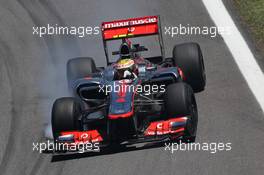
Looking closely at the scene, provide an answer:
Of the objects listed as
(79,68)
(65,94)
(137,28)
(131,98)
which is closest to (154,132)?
(131,98)

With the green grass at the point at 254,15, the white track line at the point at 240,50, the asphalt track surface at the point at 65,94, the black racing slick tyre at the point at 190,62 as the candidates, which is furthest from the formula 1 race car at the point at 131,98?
the green grass at the point at 254,15

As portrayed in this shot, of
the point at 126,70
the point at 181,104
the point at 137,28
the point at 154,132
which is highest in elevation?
the point at 137,28

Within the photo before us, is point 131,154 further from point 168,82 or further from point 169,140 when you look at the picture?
point 168,82

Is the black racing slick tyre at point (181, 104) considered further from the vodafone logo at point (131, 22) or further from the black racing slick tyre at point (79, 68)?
the vodafone logo at point (131, 22)

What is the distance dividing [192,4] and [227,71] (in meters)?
4.41

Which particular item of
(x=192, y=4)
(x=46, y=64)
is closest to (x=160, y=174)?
(x=46, y=64)

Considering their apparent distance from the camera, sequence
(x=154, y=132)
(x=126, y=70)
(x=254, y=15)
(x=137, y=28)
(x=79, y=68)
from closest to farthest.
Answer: (x=154, y=132) → (x=126, y=70) → (x=79, y=68) → (x=137, y=28) → (x=254, y=15)

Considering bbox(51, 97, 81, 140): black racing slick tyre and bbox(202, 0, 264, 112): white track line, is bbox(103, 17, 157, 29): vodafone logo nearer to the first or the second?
bbox(202, 0, 264, 112): white track line

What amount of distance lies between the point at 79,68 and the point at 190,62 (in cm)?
226

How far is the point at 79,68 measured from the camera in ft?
57.5

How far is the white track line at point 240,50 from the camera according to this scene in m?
17.4

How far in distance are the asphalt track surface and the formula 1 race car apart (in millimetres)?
414

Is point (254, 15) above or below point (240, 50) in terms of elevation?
above

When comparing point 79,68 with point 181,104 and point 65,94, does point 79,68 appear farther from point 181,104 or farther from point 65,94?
point 181,104
